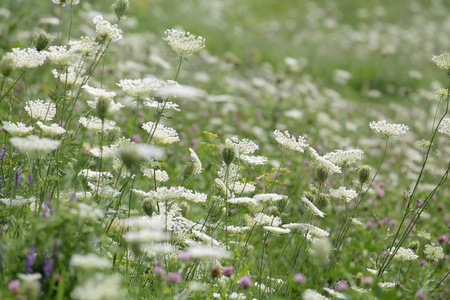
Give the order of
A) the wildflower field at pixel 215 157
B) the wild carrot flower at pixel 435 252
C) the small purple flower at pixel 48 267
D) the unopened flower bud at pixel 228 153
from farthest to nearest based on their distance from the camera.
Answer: the wild carrot flower at pixel 435 252 < the unopened flower bud at pixel 228 153 < the wildflower field at pixel 215 157 < the small purple flower at pixel 48 267

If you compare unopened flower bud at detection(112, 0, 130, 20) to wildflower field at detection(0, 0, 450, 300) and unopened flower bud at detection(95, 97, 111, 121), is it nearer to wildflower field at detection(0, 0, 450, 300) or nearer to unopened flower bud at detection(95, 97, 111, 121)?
wildflower field at detection(0, 0, 450, 300)

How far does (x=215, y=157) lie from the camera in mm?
5410

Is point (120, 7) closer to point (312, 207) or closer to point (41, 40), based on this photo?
point (41, 40)

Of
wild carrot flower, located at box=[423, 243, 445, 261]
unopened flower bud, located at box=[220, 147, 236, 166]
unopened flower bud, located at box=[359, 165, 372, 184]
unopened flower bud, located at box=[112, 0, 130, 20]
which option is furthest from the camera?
wild carrot flower, located at box=[423, 243, 445, 261]

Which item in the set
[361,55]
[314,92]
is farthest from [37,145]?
[361,55]

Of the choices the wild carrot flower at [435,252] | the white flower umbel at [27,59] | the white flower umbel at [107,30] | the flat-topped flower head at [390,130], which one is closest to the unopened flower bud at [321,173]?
the flat-topped flower head at [390,130]

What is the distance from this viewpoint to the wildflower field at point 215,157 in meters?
2.35

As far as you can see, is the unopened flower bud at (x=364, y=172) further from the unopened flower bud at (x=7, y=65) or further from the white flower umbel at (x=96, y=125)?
the unopened flower bud at (x=7, y=65)

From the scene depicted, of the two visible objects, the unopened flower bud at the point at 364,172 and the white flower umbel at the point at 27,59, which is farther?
the unopened flower bud at the point at 364,172

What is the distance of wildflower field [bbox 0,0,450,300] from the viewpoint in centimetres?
235

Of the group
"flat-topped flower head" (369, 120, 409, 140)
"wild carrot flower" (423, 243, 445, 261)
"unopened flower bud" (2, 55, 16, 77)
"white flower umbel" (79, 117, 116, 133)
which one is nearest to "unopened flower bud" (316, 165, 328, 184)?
"flat-topped flower head" (369, 120, 409, 140)

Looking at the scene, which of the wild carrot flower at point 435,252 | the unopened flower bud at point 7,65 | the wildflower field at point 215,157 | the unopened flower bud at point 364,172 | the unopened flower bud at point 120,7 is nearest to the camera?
the wildflower field at point 215,157

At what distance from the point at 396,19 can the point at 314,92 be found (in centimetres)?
1145

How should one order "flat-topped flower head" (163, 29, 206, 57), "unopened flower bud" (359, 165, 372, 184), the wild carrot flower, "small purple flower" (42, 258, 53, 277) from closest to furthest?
1. "small purple flower" (42, 258, 53, 277)
2. "flat-topped flower head" (163, 29, 206, 57)
3. "unopened flower bud" (359, 165, 372, 184)
4. the wild carrot flower
